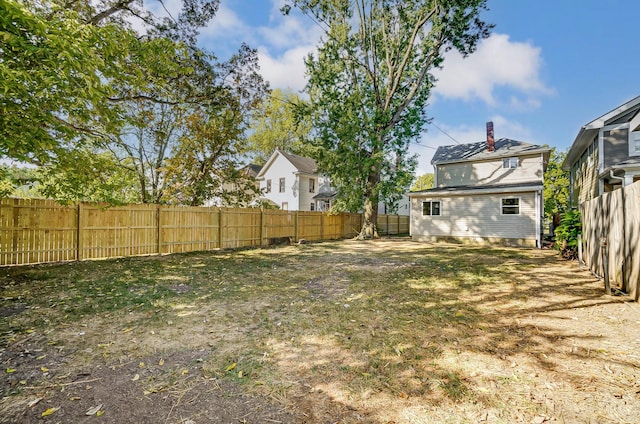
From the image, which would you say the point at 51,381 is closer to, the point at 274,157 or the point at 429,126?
the point at 429,126

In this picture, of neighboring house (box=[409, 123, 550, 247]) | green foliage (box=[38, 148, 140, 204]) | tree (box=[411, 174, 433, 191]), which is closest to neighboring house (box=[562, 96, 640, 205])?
neighboring house (box=[409, 123, 550, 247])

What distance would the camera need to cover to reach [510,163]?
17125 millimetres

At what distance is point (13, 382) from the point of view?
261 cm

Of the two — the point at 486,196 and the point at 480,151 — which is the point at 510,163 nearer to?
the point at 480,151

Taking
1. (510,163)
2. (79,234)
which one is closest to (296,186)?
(510,163)

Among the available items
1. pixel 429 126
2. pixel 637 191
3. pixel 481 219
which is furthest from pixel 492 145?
pixel 637 191

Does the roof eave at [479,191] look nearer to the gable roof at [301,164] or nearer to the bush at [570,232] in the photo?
the bush at [570,232]

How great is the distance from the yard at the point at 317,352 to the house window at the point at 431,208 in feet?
34.9

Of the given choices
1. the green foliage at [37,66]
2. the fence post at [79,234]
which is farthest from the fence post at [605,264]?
the fence post at [79,234]

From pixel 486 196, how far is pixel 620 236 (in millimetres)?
10572

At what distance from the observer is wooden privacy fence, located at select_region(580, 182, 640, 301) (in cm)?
468

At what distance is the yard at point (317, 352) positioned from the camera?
7.50ft

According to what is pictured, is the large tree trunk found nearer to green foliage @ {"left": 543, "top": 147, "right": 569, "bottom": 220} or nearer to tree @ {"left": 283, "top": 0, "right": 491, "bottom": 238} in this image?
tree @ {"left": 283, "top": 0, "right": 491, "bottom": 238}

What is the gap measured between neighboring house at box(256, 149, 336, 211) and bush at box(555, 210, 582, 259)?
1770 cm
